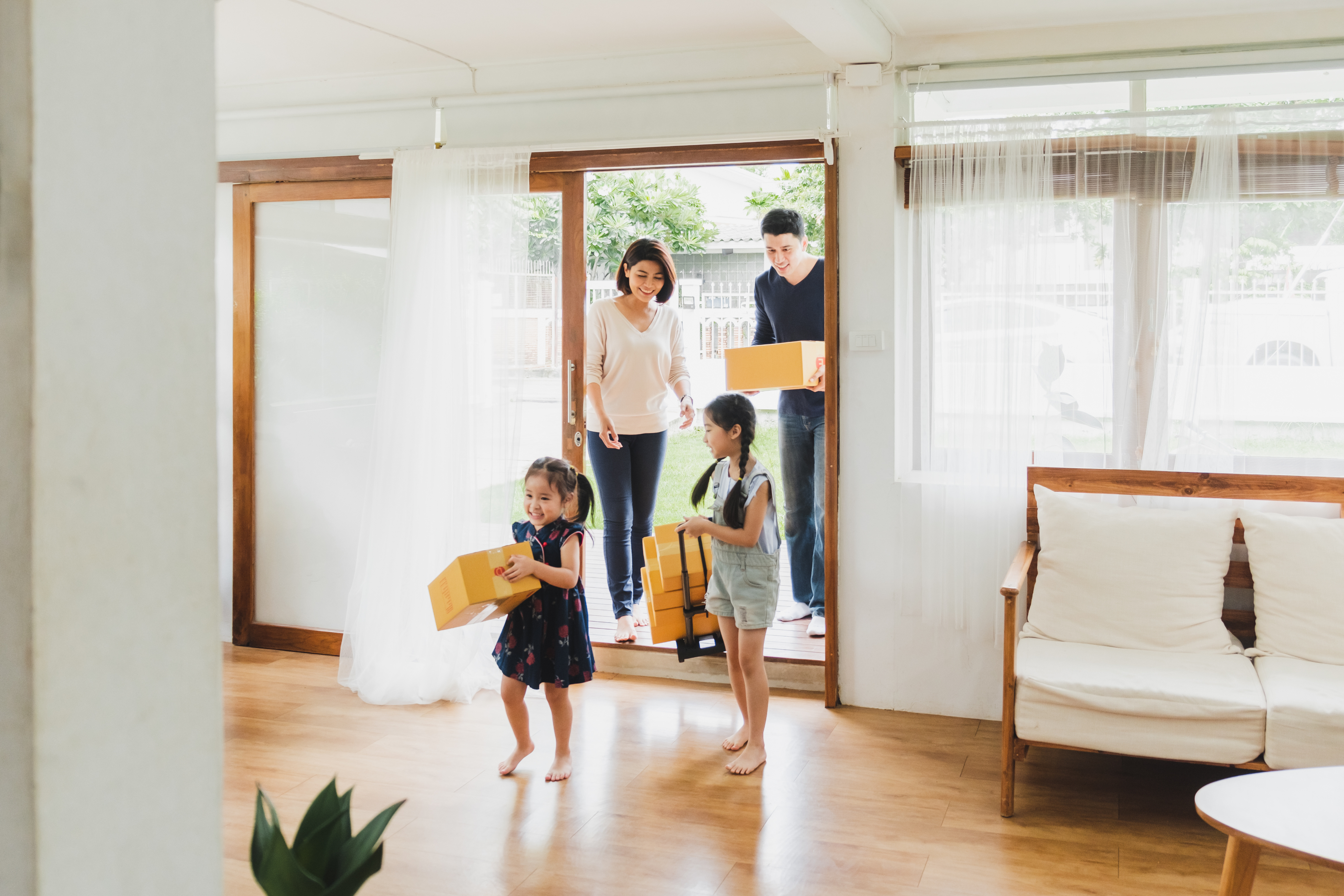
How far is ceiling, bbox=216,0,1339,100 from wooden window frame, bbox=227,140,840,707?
28 cm

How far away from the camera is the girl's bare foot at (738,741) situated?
3.35 m

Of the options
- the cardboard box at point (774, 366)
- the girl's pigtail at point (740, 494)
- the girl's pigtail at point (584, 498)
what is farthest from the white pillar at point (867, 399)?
the girl's pigtail at point (584, 498)

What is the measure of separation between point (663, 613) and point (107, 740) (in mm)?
2695

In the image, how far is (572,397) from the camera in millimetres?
4199

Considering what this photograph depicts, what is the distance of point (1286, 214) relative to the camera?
3275 mm

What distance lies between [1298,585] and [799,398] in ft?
6.23

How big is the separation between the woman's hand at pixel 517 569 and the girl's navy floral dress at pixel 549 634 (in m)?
0.12

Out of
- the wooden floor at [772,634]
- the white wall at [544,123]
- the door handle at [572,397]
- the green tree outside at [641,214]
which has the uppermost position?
the green tree outside at [641,214]

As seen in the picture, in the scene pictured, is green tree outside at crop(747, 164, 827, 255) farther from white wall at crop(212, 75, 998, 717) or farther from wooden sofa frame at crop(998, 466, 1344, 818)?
wooden sofa frame at crop(998, 466, 1344, 818)

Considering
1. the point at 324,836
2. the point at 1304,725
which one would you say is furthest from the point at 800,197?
the point at 324,836

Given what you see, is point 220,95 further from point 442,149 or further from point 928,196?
point 928,196

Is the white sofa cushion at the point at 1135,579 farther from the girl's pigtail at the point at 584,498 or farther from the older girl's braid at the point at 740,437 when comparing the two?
→ the girl's pigtail at the point at 584,498

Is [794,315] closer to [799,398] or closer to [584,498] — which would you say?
[799,398]

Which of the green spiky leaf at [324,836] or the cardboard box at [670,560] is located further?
the cardboard box at [670,560]
